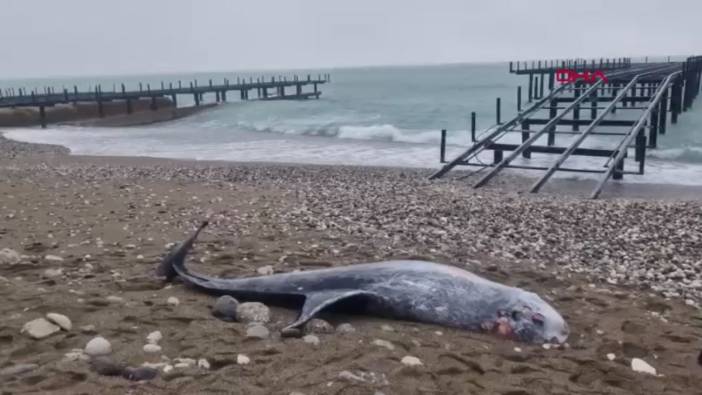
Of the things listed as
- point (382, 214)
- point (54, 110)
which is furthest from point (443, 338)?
point (54, 110)

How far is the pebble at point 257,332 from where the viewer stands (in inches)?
178

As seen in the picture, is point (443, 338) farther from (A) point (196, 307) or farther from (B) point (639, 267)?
(B) point (639, 267)

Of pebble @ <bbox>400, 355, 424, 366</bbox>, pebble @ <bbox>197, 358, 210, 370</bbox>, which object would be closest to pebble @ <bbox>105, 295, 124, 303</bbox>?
pebble @ <bbox>197, 358, 210, 370</bbox>

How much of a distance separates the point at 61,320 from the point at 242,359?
1386mm

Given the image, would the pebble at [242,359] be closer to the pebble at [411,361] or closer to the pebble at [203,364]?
the pebble at [203,364]

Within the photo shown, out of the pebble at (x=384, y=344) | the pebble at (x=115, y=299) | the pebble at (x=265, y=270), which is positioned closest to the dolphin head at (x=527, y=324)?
the pebble at (x=384, y=344)

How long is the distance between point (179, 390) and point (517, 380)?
2089 mm

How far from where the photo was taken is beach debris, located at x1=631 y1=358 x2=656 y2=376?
4.38 metres

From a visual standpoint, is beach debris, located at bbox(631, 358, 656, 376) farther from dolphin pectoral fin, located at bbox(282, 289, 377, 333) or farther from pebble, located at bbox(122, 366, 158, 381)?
pebble, located at bbox(122, 366, 158, 381)

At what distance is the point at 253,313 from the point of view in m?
4.92

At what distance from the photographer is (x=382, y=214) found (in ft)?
31.5

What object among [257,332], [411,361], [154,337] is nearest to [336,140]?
[257,332]

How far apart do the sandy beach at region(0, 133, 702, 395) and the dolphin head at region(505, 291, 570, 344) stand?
99mm

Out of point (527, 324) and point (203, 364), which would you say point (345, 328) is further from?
point (527, 324)
